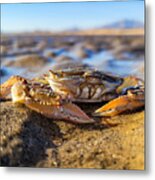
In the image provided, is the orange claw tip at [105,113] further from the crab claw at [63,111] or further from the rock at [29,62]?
the rock at [29,62]

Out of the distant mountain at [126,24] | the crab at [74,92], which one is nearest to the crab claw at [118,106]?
the crab at [74,92]

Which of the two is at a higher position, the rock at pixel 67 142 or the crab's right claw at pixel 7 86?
the crab's right claw at pixel 7 86

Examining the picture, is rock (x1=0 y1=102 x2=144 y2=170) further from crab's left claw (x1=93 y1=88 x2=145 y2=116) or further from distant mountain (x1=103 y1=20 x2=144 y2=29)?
distant mountain (x1=103 y1=20 x2=144 y2=29)

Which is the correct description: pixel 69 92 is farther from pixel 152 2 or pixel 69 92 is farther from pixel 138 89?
pixel 152 2

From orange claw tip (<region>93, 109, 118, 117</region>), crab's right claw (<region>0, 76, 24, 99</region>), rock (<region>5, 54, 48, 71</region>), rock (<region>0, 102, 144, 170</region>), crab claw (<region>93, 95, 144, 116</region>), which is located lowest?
rock (<region>0, 102, 144, 170</region>)

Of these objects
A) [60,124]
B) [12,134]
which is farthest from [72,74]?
[12,134]

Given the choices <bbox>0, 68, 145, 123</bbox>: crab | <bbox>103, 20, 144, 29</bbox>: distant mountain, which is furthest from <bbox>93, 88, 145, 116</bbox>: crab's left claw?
<bbox>103, 20, 144, 29</bbox>: distant mountain
